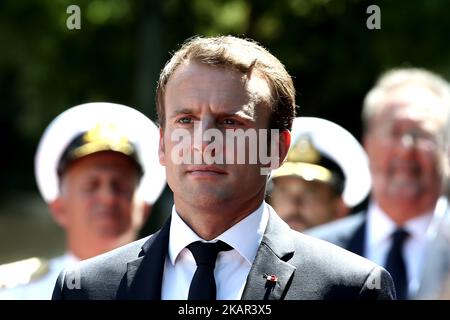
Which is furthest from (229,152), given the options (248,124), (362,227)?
(362,227)

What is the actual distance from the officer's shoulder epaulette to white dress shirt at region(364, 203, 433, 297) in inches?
62.9

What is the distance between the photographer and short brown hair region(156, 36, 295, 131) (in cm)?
257

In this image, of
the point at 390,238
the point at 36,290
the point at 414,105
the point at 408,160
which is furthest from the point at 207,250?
the point at 414,105

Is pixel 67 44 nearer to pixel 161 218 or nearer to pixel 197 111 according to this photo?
pixel 161 218

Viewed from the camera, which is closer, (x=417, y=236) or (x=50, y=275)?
(x=50, y=275)

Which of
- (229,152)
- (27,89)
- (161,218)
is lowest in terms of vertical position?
(161,218)

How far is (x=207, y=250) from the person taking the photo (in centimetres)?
258

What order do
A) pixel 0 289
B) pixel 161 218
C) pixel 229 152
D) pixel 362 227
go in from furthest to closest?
pixel 161 218
pixel 362 227
pixel 0 289
pixel 229 152

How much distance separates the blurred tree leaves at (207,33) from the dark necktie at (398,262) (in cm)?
678

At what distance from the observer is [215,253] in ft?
8.47

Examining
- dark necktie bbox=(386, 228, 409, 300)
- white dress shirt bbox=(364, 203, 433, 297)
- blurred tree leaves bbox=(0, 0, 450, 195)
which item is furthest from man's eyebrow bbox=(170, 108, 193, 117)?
blurred tree leaves bbox=(0, 0, 450, 195)

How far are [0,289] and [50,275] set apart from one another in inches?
12.1

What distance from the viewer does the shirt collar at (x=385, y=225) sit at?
4.93 m

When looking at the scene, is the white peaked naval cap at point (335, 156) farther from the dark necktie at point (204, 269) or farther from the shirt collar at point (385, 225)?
the dark necktie at point (204, 269)
